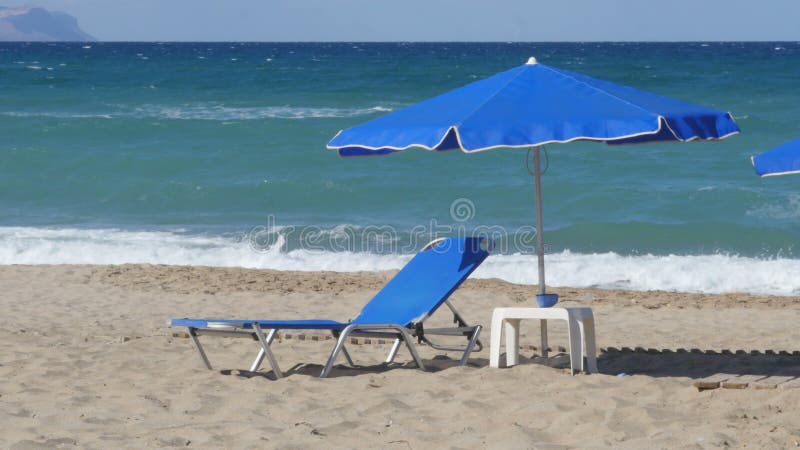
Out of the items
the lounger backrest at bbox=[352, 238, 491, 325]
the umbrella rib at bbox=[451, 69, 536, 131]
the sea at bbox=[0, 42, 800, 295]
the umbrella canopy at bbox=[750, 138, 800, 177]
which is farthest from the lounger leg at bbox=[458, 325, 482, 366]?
the sea at bbox=[0, 42, 800, 295]

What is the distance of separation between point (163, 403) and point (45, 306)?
4183 mm

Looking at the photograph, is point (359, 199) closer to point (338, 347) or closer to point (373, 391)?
point (338, 347)

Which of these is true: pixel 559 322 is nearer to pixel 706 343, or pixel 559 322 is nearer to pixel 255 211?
pixel 706 343

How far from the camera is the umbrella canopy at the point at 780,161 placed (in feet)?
16.0

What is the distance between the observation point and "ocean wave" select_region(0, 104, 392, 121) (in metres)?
26.9

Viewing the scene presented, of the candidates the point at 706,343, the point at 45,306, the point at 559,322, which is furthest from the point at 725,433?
the point at 45,306

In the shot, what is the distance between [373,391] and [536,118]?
1564 millimetres

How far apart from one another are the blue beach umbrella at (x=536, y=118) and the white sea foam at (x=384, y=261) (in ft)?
18.4

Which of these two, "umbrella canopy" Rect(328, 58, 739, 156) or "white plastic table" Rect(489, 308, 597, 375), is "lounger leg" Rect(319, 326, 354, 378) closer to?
"white plastic table" Rect(489, 308, 597, 375)

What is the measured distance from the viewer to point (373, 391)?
18.0 ft

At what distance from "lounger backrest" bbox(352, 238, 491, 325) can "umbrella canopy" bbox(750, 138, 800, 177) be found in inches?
65.1

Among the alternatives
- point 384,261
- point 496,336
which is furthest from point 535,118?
point 384,261
